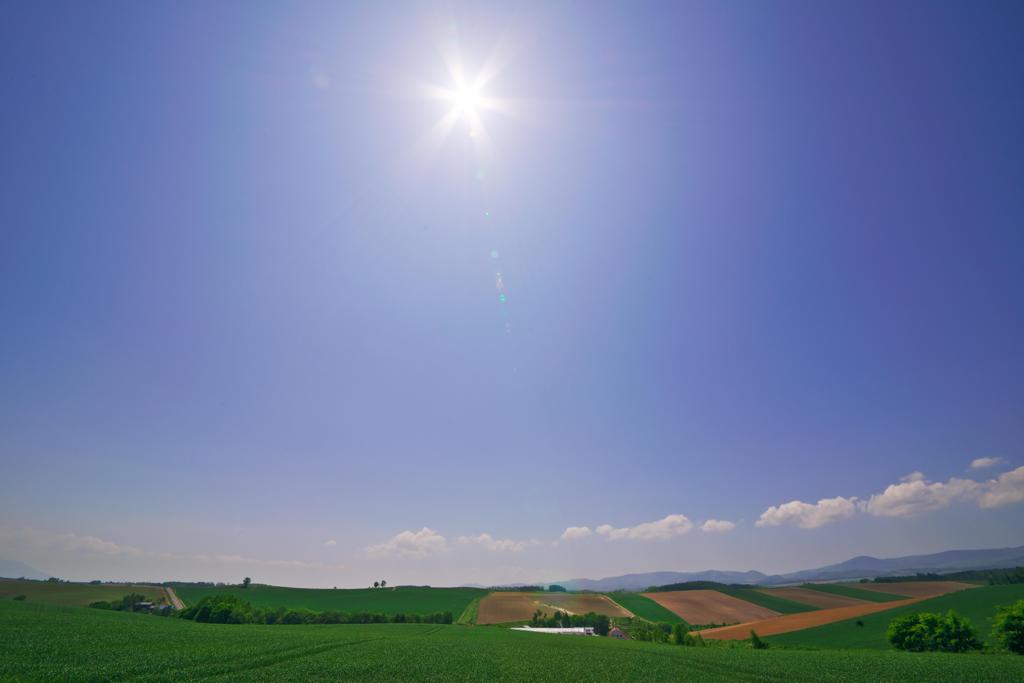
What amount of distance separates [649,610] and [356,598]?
77.2 m

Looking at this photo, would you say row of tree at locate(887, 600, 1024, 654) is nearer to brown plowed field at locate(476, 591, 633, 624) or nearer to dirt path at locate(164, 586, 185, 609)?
brown plowed field at locate(476, 591, 633, 624)

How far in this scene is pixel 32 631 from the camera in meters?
39.5

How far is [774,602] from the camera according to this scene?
363 feet

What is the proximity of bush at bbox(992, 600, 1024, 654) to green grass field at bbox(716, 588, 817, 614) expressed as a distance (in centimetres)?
6518

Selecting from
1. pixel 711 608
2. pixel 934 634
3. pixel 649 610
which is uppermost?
pixel 934 634

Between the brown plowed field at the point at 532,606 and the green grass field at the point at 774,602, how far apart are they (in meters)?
35.3

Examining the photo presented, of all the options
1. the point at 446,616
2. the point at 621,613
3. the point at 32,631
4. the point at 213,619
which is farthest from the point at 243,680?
the point at 621,613

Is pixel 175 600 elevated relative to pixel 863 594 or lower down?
elevated

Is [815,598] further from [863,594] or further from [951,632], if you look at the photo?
[951,632]

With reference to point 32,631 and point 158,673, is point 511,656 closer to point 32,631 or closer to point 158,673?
point 158,673

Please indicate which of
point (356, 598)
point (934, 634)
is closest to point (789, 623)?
point (934, 634)

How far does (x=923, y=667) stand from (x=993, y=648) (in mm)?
25065

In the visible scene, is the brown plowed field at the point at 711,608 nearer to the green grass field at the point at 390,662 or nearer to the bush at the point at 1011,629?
the bush at the point at 1011,629

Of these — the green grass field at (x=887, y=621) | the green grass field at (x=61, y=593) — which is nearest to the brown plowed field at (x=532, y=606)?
the green grass field at (x=887, y=621)
